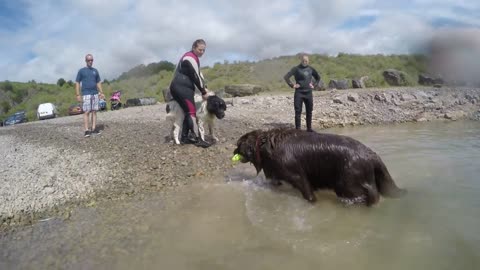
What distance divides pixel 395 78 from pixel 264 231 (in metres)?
20.9

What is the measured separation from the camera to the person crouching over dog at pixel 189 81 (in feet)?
23.0

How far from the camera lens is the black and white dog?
727cm

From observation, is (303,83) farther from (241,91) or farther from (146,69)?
(146,69)

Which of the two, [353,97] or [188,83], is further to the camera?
[353,97]

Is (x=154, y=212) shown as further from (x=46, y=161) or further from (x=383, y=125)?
(x=383, y=125)

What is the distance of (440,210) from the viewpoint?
4.27m

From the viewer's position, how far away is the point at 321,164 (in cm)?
463

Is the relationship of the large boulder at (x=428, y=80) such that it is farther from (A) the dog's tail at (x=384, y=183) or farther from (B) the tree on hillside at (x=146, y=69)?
(B) the tree on hillside at (x=146, y=69)

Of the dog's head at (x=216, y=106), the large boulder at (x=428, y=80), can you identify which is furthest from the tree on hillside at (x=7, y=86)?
the dog's head at (x=216, y=106)

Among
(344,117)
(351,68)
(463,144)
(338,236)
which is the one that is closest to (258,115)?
(344,117)

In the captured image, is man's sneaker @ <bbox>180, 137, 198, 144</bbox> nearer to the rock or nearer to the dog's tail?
the dog's tail

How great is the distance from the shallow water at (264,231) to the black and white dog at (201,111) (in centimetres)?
196

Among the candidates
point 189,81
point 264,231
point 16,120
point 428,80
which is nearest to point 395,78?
point 428,80

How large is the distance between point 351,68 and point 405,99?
2279 centimetres
